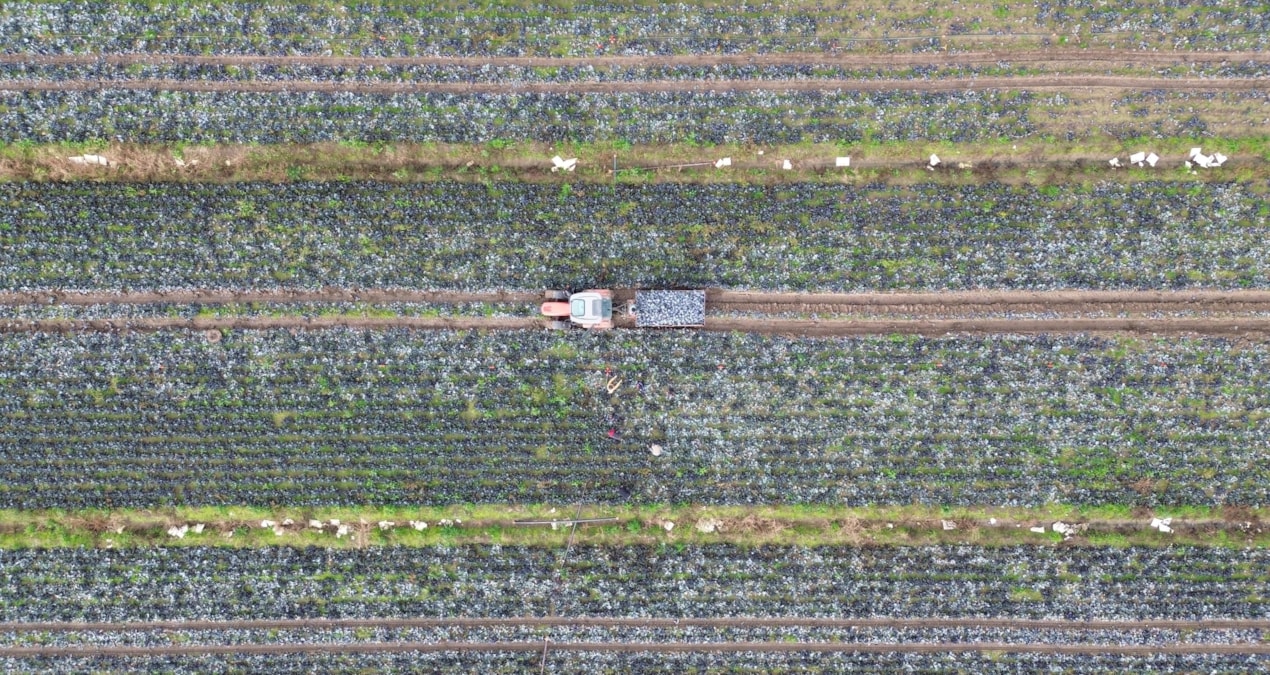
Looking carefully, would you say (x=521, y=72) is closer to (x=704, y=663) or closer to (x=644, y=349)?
(x=644, y=349)

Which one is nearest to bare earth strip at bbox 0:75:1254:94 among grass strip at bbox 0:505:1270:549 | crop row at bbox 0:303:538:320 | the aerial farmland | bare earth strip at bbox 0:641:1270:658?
the aerial farmland

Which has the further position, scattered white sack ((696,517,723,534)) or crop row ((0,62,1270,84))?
scattered white sack ((696,517,723,534))

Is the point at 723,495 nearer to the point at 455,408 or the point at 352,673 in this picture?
the point at 455,408

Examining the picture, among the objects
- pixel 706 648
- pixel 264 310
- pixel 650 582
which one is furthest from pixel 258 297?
pixel 706 648

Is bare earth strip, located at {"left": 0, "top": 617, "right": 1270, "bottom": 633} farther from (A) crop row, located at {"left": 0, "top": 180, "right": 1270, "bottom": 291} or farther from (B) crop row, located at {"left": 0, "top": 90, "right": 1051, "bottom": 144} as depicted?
(B) crop row, located at {"left": 0, "top": 90, "right": 1051, "bottom": 144}

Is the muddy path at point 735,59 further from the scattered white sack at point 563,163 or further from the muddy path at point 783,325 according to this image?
the muddy path at point 783,325

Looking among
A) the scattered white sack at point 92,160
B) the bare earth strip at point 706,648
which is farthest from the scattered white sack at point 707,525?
the scattered white sack at point 92,160
